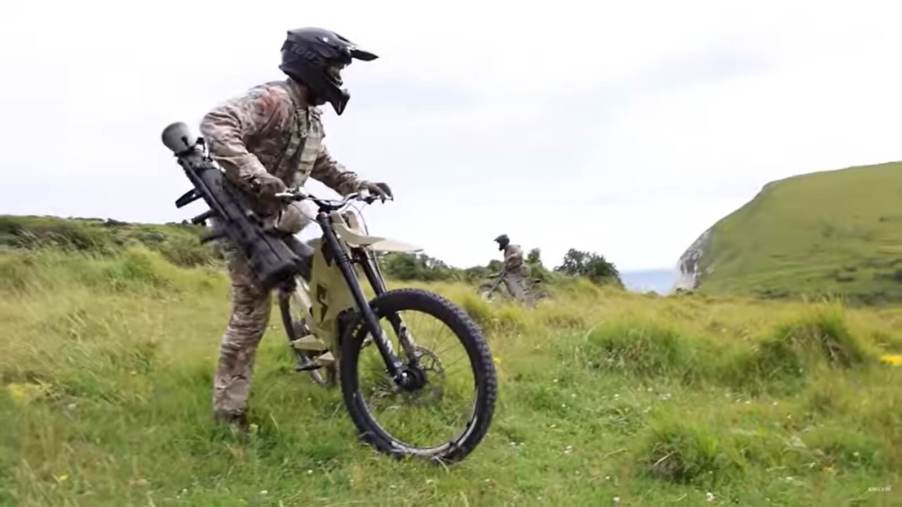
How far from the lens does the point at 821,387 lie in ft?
18.2

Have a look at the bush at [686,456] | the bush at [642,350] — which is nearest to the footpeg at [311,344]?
the bush at [686,456]

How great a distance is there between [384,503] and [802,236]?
10813 centimetres

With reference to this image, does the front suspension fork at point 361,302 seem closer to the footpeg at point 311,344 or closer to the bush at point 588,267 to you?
the footpeg at point 311,344

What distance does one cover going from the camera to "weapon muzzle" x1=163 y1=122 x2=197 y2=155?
4.84 m

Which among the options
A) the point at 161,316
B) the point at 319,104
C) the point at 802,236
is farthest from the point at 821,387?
the point at 802,236

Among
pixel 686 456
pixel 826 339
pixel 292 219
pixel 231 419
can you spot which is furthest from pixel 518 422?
pixel 826 339

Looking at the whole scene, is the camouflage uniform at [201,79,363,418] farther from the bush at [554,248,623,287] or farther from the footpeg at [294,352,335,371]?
the bush at [554,248,623,287]

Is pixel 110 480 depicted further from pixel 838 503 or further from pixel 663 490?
pixel 838 503

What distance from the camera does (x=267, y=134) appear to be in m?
4.50

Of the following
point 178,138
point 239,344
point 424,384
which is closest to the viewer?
point 424,384

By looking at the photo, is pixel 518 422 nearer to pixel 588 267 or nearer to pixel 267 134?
pixel 267 134

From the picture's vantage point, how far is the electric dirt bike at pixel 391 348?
416 cm

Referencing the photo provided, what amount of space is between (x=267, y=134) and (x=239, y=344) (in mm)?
1081

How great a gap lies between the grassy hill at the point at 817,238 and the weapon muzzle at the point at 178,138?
7144 centimetres
